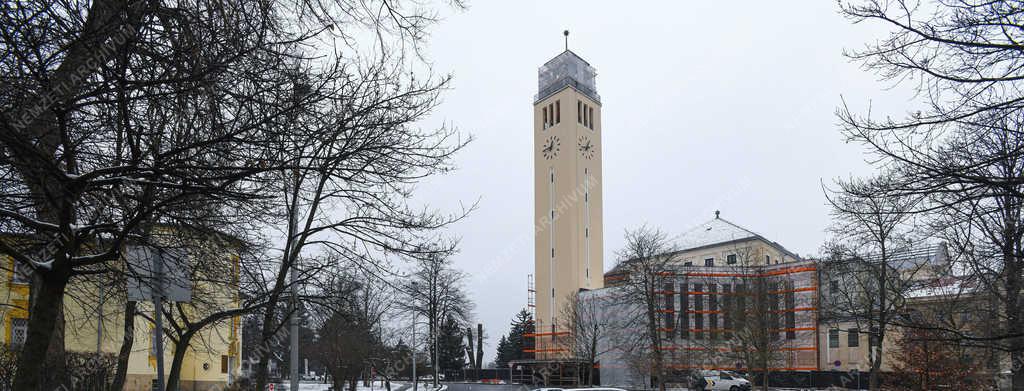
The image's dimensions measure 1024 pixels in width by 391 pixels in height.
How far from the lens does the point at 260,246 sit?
1169cm

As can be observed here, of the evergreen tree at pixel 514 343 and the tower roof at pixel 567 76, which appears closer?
the tower roof at pixel 567 76

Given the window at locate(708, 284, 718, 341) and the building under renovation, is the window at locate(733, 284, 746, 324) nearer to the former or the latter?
the building under renovation

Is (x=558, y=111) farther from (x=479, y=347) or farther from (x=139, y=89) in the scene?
(x=139, y=89)

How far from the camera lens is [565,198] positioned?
73.9 meters

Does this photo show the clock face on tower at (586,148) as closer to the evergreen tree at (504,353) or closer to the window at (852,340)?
the window at (852,340)

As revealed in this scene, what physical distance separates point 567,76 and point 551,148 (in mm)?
8927

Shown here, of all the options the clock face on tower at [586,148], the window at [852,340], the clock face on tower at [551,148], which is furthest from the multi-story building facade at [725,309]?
the clock face on tower at [551,148]

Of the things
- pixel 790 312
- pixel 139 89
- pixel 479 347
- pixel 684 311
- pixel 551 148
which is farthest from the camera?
pixel 479 347

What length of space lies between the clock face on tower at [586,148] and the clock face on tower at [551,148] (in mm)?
2345

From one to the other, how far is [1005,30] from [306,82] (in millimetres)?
A: 6921

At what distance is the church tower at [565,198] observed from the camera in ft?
237

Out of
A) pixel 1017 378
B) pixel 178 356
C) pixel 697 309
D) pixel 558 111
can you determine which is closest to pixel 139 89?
pixel 178 356

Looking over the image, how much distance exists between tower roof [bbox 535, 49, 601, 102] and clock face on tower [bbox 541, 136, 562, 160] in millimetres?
6056

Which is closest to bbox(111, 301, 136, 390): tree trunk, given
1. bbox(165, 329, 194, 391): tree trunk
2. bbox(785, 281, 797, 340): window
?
bbox(165, 329, 194, 391): tree trunk
